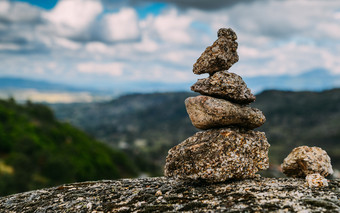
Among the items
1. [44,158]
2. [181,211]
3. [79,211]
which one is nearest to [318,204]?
[181,211]

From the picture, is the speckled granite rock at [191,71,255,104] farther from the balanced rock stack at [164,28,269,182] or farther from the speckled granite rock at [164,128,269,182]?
the speckled granite rock at [164,128,269,182]

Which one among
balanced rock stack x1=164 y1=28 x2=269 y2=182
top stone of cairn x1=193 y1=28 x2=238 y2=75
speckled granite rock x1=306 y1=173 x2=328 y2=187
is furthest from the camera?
top stone of cairn x1=193 y1=28 x2=238 y2=75

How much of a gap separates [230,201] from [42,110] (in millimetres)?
165852

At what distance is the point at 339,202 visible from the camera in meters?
9.84

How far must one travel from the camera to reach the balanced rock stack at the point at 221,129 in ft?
41.8

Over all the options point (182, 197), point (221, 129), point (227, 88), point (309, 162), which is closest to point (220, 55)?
point (227, 88)

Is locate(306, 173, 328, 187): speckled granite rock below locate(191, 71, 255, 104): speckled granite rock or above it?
below

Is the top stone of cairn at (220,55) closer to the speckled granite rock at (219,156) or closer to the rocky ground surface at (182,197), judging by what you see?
the speckled granite rock at (219,156)

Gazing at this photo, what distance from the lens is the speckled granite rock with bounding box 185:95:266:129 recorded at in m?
13.1

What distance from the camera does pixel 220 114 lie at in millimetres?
13023

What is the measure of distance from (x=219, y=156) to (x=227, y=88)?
3.31m

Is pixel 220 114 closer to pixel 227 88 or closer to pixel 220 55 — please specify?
pixel 227 88

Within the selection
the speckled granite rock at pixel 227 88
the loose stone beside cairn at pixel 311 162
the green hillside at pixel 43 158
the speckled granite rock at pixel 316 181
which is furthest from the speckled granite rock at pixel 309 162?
the green hillside at pixel 43 158

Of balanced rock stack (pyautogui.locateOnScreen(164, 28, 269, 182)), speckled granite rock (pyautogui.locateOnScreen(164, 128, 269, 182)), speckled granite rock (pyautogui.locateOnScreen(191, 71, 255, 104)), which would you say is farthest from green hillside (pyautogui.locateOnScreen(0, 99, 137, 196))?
speckled granite rock (pyautogui.locateOnScreen(191, 71, 255, 104))
